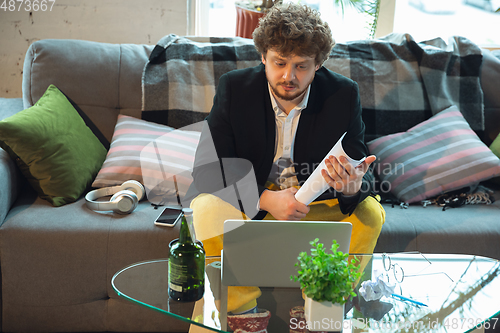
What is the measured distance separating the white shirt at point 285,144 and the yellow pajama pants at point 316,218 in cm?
15

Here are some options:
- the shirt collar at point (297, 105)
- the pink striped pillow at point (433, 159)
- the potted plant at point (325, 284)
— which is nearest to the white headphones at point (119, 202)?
the shirt collar at point (297, 105)

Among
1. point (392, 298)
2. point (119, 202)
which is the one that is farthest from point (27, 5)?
point (392, 298)

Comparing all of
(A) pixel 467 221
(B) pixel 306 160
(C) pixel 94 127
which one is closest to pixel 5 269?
A: (C) pixel 94 127

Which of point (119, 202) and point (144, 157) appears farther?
point (144, 157)

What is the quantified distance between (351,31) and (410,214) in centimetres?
146

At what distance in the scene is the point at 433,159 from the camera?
5.80ft

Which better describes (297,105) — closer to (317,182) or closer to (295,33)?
(295,33)

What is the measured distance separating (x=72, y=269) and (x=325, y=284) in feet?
3.13

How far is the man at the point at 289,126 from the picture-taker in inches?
50.0

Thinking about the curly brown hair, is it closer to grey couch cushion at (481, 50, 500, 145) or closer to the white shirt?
the white shirt

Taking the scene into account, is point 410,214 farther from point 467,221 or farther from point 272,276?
point 272,276

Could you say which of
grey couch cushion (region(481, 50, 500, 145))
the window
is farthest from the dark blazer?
the window

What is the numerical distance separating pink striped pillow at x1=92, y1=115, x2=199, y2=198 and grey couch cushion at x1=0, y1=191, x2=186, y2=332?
0.26 metres

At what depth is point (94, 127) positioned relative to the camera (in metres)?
1.89
